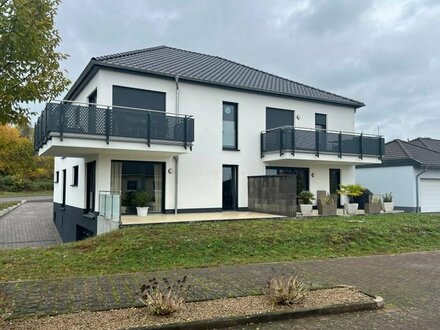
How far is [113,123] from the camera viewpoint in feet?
41.8

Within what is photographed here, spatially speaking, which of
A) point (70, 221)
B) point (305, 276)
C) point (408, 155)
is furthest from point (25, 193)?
point (305, 276)

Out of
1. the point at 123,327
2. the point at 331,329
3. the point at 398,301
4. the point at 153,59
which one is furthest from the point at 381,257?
the point at 153,59

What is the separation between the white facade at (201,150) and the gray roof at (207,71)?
1.19 feet

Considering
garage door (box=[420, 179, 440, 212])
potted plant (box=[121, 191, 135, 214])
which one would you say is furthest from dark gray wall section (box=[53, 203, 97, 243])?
garage door (box=[420, 179, 440, 212])

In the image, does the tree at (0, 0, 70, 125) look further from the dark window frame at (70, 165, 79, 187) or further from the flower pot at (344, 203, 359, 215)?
the flower pot at (344, 203, 359, 215)

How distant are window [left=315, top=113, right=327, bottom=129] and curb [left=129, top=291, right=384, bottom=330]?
14.6 m

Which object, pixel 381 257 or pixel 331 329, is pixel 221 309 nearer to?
pixel 331 329

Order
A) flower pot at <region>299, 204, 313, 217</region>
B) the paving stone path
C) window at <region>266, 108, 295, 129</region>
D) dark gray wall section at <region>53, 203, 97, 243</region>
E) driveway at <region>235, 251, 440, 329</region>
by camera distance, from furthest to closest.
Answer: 1. window at <region>266, 108, 295, 129</region>
2. flower pot at <region>299, 204, 313, 217</region>
3. dark gray wall section at <region>53, 203, 97, 243</region>
4. the paving stone path
5. driveway at <region>235, 251, 440, 329</region>

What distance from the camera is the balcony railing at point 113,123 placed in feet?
39.0

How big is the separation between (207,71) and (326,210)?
27.3 ft

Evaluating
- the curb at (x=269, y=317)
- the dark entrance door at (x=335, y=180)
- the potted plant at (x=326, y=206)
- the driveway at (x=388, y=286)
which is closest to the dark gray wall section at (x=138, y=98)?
the potted plant at (x=326, y=206)

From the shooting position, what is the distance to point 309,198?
15.7 metres

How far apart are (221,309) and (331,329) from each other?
59.6 inches

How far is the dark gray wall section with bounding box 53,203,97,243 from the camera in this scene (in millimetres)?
14842
